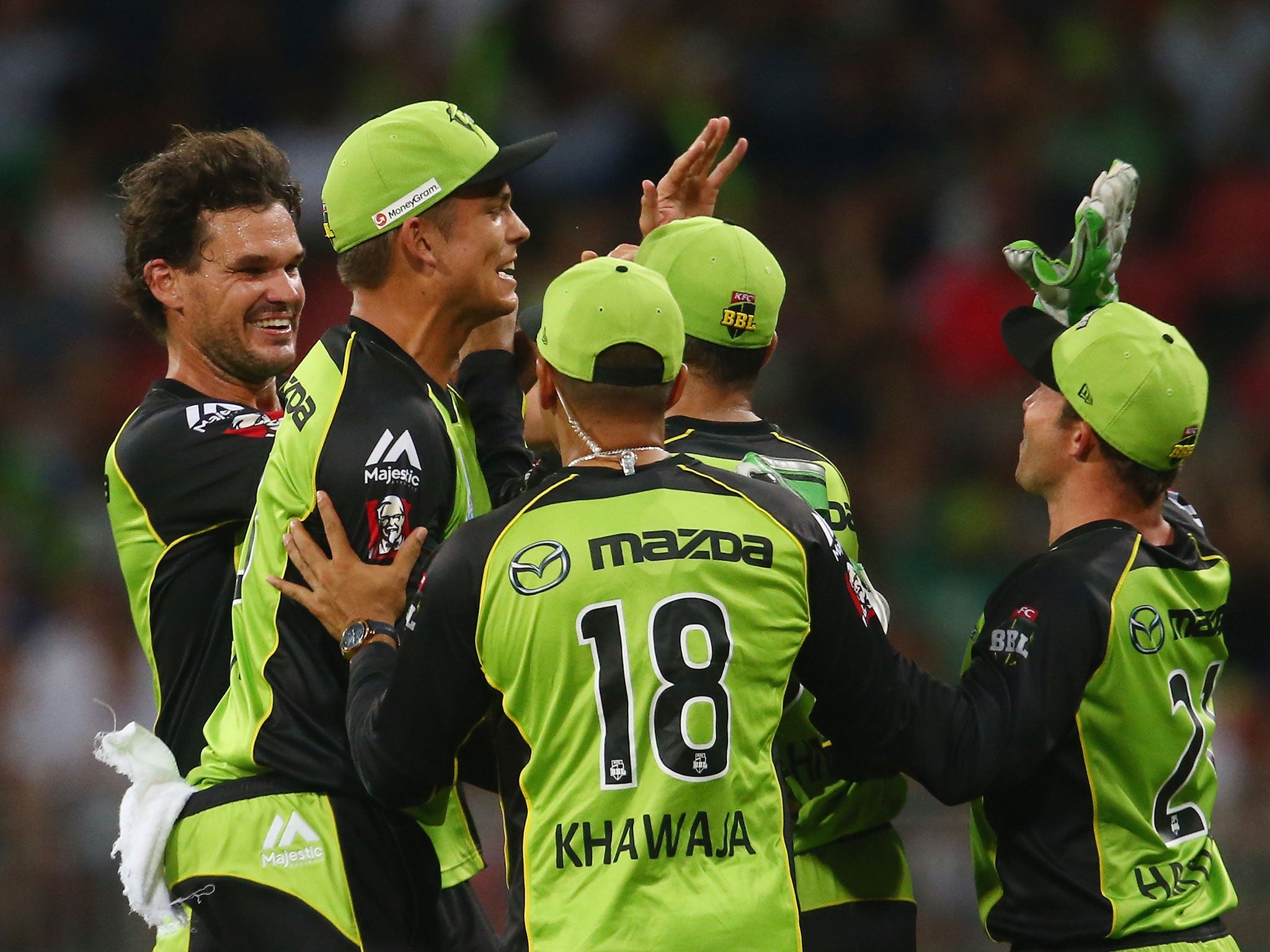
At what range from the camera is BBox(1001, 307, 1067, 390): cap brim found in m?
4.66

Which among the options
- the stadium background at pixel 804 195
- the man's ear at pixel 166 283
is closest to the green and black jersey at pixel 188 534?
Result: the man's ear at pixel 166 283

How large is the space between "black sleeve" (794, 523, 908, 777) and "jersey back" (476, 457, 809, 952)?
16cm

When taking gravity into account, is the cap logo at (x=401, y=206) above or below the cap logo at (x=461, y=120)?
below

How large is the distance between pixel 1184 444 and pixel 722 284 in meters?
1.24

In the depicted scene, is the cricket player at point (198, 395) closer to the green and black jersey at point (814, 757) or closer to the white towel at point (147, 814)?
the white towel at point (147, 814)

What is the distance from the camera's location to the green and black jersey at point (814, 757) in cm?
461

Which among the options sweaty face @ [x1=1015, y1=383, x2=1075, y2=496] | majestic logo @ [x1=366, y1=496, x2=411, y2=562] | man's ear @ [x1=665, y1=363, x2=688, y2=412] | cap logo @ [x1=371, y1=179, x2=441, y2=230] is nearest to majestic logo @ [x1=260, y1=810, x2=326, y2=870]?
majestic logo @ [x1=366, y1=496, x2=411, y2=562]

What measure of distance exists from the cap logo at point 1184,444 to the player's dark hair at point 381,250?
187 cm

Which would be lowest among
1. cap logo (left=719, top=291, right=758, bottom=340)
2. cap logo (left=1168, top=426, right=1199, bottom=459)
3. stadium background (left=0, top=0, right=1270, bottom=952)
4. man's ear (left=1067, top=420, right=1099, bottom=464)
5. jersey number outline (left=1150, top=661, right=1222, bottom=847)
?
jersey number outline (left=1150, top=661, right=1222, bottom=847)

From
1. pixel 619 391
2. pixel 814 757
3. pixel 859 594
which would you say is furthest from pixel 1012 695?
pixel 619 391

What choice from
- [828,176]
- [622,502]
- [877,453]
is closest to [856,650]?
[622,502]

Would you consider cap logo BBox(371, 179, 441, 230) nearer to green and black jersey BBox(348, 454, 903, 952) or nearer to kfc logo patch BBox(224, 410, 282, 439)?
kfc logo patch BBox(224, 410, 282, 439)

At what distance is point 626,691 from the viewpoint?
3768mm

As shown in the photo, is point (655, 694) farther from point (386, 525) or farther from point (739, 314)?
point (739, 314)
